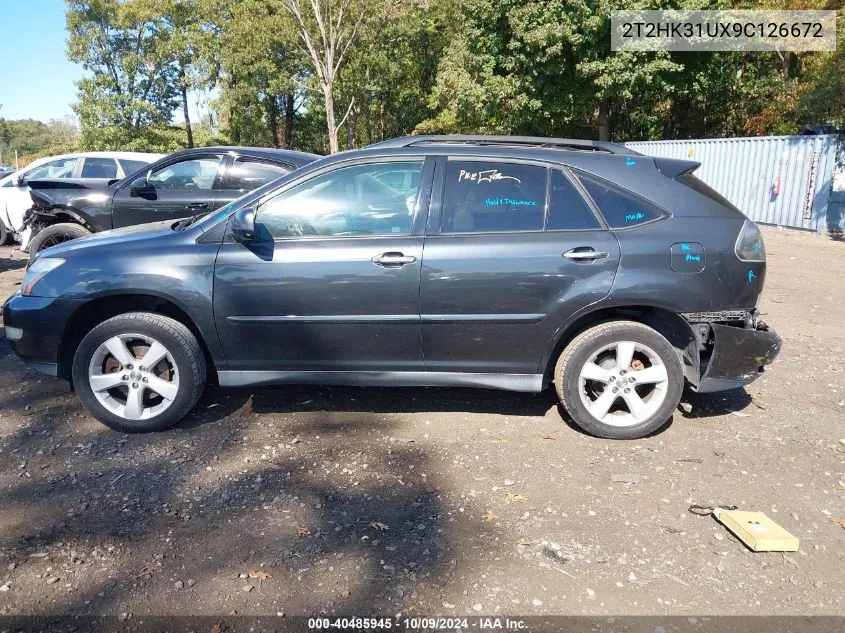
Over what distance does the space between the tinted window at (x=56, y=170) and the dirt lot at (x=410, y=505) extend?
7.06 metres

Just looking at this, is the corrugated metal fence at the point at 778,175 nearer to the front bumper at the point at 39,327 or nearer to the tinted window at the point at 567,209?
the tinted window at the point at 567,209

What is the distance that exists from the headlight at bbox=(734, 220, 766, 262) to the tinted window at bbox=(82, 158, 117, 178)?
31.6 ft

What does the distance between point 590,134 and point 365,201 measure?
98.4ft

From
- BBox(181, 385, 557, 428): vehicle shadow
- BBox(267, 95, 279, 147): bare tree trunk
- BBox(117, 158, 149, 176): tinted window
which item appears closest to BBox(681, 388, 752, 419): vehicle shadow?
BBox(181, 385, 557, 428): vehicle shadow

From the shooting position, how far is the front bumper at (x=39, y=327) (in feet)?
13.2

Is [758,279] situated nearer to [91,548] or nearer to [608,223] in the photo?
[608,223]

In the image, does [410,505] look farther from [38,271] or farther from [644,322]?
[38,271]

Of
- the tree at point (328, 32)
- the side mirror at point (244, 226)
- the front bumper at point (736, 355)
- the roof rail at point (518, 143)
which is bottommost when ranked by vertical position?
the front bumper at point (736, 355)

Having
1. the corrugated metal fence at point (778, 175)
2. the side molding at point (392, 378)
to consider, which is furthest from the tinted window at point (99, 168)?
the corrugated metal fence at point (778, 175)

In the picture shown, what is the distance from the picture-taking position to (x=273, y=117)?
3766 cm

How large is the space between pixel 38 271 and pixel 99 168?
725cm

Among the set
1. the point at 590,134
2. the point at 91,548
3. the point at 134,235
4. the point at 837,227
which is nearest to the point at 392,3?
the point at 590,134

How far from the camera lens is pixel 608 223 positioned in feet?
12.7

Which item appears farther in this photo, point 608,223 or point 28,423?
point 28,423
